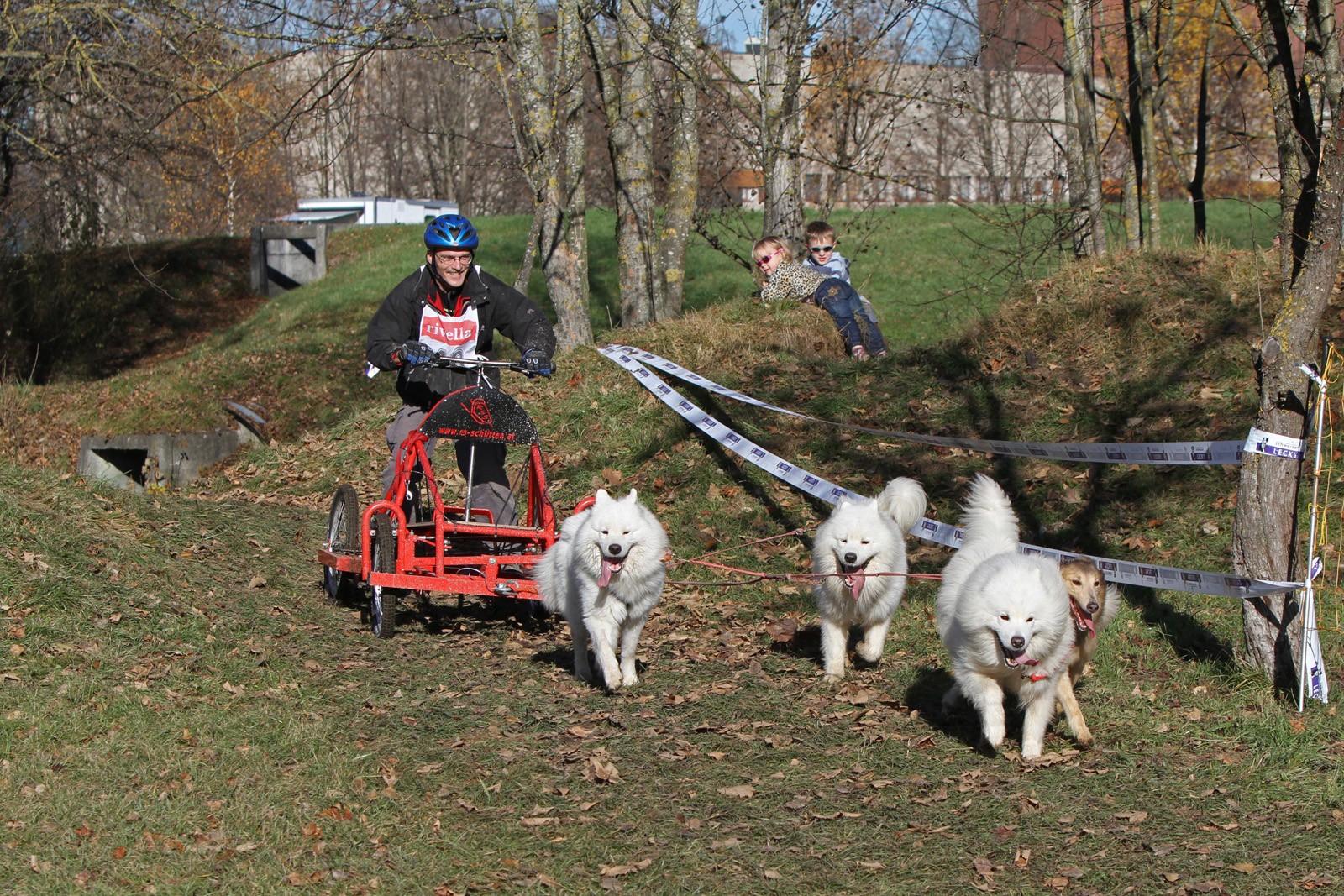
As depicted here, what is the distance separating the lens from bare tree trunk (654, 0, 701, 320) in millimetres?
14383

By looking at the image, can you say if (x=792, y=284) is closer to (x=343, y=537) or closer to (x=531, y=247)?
(x=531, y=247)

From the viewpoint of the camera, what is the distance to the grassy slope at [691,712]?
4.80 m

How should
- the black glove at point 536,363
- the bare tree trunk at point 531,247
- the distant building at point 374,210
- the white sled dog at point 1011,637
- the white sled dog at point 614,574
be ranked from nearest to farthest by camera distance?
the white sled dog at point 1011,637 < the white sled dog at point 614,574 < the black glove at point 536,363 < the bare tree trunk at point 531,247 < the distant building at point 374,210

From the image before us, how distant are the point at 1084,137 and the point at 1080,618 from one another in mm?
9981

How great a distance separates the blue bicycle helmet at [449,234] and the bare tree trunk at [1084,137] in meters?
8.51

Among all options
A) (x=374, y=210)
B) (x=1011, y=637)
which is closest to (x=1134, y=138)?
(x=1011, y=637)

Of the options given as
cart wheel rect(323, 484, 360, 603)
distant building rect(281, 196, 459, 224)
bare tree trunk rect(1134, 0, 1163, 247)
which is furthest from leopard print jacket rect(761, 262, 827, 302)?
distant building rect(281, 196, 459, 224)

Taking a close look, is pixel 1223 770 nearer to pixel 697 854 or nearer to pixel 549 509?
pixel 697 854

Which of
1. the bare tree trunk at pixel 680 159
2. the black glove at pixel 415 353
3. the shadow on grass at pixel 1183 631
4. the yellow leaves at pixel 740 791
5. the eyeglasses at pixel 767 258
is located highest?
the bare tree trunk at pixel 680 159

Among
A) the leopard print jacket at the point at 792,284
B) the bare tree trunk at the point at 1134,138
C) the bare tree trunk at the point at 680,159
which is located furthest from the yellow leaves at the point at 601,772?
the bare tree trunk at the point at 1134,138

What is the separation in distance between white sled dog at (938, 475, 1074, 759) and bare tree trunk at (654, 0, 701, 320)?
9755mm

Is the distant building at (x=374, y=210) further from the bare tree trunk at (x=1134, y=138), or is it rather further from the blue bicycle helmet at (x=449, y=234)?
→ the blue bicycle helmet at (x=449, y=234)

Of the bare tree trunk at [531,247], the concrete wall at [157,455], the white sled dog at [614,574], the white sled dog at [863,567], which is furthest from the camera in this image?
the concrete wall at [157,455]

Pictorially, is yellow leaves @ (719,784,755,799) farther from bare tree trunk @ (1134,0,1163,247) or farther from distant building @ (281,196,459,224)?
distant building @ (281,196,459,224)
